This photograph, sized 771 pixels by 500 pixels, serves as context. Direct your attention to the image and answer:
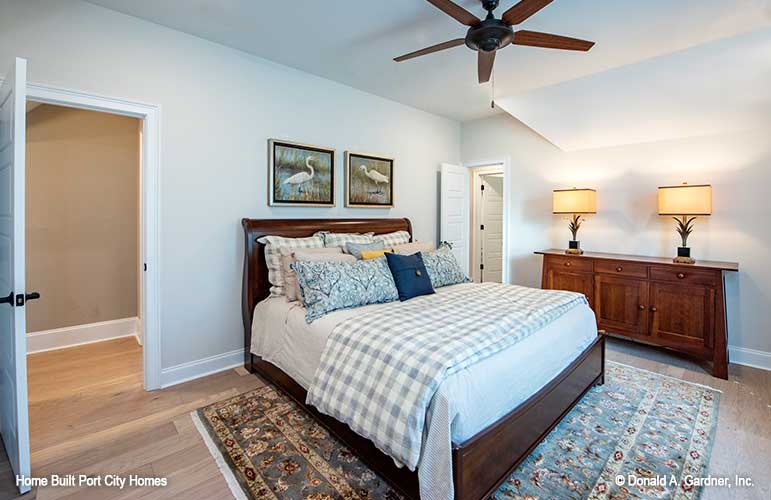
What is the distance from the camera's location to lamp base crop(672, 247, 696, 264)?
10.5ft

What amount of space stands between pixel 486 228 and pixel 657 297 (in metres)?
3.23

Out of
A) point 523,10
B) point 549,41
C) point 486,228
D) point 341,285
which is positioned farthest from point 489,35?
point 486,228

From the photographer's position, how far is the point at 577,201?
3.89 meters

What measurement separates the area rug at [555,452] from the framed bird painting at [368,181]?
7.12ft

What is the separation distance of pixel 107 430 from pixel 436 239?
12.8ft

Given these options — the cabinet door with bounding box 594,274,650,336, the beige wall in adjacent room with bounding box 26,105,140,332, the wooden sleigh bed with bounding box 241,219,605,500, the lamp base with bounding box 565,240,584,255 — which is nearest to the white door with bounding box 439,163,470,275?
the lamp base with bounding box 565,240,584,255

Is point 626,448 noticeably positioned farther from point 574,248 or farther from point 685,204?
point 574,248

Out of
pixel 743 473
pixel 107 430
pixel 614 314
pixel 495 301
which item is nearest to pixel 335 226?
pixel 495 301

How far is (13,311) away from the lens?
1.60 meters

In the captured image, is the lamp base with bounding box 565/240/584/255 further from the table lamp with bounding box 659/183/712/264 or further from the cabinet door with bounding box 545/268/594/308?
the table lamp with bounding box 659/183/712/264

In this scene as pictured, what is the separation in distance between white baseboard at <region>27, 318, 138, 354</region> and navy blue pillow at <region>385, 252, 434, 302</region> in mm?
3176

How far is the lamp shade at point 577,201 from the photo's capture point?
12.7 feet

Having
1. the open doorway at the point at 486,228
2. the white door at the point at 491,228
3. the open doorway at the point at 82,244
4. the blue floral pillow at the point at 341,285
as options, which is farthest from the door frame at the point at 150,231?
the white door at the point at 491,228

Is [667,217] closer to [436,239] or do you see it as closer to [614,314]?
[614,314]
